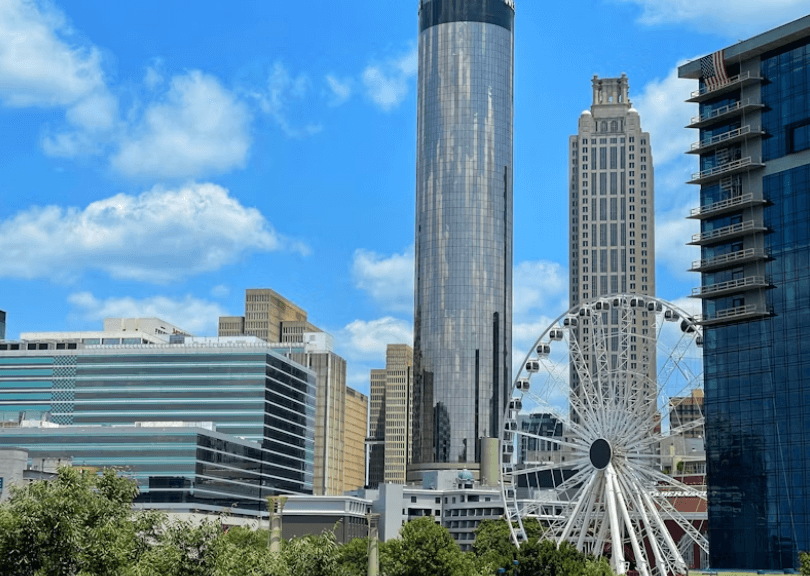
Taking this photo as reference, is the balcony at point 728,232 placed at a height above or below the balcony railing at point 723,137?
below

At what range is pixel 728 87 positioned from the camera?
131m

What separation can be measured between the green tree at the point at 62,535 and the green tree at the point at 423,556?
64.5 meters

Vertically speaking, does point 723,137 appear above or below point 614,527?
above

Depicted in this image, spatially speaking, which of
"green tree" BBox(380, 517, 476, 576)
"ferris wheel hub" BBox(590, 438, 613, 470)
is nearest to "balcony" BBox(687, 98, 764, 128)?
"ferris wheel hub" BBox(590, 438, 613, 470)

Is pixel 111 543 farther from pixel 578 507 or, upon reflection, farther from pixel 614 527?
pixel 578 507

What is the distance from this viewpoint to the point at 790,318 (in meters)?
124

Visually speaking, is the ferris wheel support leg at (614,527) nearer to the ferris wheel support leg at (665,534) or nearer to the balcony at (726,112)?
the ferris wheel support leg at (665,534)

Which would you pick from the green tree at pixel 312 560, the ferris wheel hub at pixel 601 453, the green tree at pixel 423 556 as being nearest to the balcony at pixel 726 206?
the ferris wheel hub at pixel 601 453

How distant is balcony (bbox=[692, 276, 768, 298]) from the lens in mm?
126625

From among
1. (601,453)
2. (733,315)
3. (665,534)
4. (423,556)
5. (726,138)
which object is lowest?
(423,556)

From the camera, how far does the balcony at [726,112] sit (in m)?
129

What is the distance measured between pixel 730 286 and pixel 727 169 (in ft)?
39.8

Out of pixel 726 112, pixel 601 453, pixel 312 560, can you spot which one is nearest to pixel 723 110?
pixel 726 112

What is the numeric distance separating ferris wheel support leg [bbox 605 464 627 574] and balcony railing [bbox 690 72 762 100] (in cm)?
4157
